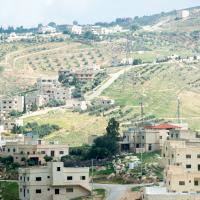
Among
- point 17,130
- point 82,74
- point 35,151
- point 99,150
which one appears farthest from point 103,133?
point 82,74

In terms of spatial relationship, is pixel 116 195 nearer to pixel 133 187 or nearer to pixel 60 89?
pixel 133 187

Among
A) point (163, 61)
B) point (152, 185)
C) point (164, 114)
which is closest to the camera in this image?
point (152, 185)

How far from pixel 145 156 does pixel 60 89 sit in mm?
68347

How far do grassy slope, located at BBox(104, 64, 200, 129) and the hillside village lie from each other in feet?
0.42

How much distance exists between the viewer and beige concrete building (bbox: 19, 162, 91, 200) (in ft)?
296

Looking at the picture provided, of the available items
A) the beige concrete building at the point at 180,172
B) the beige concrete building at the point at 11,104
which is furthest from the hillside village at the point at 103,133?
the beige concrete building at the point at 11,104

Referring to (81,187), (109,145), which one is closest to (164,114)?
(109,145)

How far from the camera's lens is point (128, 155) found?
105875 mm

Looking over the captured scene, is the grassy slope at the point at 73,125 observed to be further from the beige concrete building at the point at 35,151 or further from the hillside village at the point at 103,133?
the beige concrete building at the point at 35,151

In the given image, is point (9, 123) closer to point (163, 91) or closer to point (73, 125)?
point (73, 125)

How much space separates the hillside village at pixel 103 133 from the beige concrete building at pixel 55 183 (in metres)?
0.07

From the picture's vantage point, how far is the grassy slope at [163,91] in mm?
154125

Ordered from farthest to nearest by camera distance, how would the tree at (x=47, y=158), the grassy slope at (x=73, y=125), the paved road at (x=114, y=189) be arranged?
the grassy slope at (x=73, y=125) < the tree at (x=47, y=158) < the paved road at (x=114, y=189)

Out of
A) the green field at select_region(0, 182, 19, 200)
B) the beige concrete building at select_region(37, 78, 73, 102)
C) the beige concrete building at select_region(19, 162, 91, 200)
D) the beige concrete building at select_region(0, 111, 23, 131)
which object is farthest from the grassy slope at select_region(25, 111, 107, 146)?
the beige concrete building at select_region(19, 162, 91, 200)
